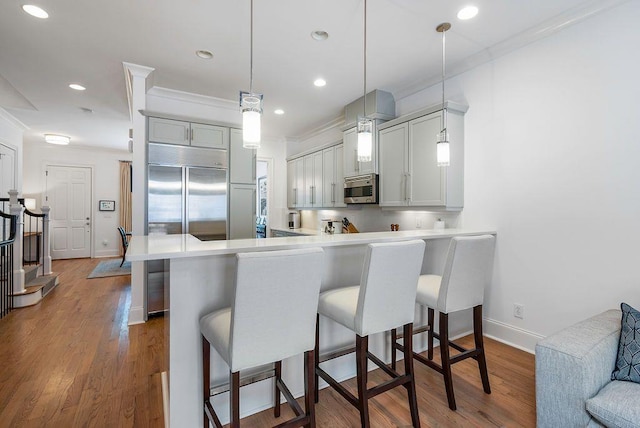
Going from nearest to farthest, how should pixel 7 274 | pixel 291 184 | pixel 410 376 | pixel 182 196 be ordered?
pixel 410 376, pixel 7 274, pixel 182 196, pixel 291 184

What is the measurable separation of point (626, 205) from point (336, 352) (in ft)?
7.59

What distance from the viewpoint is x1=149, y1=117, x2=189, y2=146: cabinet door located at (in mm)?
3617

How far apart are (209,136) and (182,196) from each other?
0.88m

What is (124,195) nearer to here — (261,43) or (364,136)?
(261,43)

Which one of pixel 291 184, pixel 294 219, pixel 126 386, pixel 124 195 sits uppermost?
pixel 291 184

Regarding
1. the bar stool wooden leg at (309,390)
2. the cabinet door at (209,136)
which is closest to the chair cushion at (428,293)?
the bar stool wooden leg at (309,390)

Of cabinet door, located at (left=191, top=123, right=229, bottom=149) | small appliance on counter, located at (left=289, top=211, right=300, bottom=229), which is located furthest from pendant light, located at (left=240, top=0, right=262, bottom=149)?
small appliance on counter, located at (left=289, top=211, right=300, bottom=229)

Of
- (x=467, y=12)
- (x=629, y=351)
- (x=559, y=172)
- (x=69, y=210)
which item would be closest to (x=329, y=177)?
(x=467, y=12)

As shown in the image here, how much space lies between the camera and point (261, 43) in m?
2.84

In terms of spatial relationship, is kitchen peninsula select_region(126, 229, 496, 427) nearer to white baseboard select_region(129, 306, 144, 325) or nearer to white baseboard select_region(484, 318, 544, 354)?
white baseboard select_region(484, 318, 544, 354)

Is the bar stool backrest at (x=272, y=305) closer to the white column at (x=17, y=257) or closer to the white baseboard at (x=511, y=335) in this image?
the white baseboard at (x=511, y=335)

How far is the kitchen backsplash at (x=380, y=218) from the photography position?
353 centimetres

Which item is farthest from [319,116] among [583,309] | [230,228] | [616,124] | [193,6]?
[583,309]

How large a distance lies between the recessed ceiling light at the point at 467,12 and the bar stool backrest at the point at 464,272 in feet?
5.77
